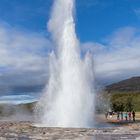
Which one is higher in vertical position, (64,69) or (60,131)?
(64,69)

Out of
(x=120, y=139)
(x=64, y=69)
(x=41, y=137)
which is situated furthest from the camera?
(x=64, y=69)

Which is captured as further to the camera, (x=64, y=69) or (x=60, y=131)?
(x=64, y=69)

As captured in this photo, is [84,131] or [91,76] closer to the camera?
[84,131]

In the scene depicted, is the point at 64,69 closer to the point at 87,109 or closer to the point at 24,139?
the point at 87,109

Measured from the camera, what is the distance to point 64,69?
113 ft

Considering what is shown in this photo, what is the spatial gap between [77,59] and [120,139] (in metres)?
13.3

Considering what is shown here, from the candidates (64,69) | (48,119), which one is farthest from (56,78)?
(48,119)

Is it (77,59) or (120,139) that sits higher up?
(77,59)

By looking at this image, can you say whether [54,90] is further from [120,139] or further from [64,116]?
[120,139]

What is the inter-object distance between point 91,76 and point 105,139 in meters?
12.1

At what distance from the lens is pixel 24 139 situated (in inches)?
910

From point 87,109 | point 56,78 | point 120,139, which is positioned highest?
point 56,78

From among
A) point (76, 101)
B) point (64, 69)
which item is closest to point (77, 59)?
point (64, 69)

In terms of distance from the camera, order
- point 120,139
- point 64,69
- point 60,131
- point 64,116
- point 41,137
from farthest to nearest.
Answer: point 64,69 → point 64,116 → point 60,131 → point 41,137 → point 120,139
